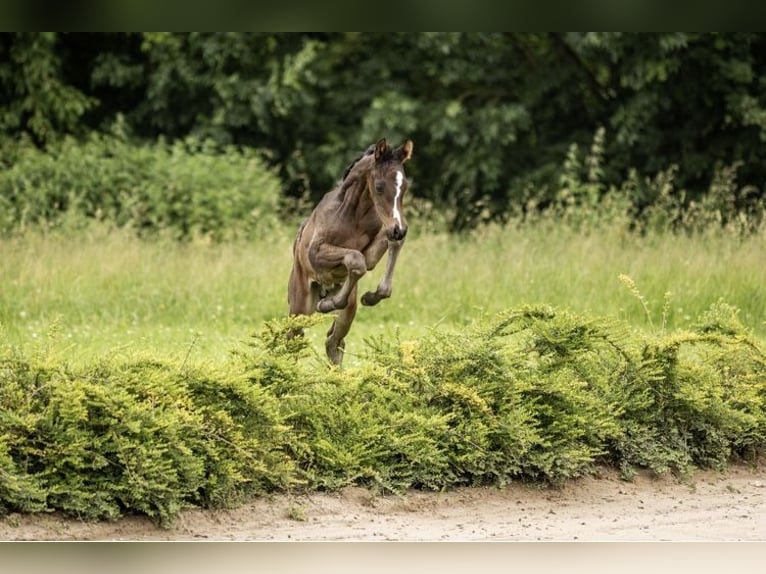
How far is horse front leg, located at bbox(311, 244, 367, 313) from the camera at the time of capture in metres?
6.77

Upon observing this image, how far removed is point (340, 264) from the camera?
694cm

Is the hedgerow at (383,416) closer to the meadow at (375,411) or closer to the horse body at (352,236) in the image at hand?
the meadow at (375,411)

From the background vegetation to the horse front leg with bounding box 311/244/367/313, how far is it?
1.16 ft

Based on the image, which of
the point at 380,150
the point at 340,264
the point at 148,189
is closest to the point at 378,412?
the point at 340,264

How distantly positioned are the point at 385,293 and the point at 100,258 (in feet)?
24.8

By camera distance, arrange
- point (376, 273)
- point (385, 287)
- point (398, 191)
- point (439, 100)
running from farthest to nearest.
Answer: point (439, 100), point (376, 273), point (385, 287), point (398, 191)

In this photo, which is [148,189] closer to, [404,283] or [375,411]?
[404,283]

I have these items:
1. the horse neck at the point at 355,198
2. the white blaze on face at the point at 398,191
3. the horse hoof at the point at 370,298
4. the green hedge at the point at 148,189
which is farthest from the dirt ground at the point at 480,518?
the green hedge at the point at 148,189

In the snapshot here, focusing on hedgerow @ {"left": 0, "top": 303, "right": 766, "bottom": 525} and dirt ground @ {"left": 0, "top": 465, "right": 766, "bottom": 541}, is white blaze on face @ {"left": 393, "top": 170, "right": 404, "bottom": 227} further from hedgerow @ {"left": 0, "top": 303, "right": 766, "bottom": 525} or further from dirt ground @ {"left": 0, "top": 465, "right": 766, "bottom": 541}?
dirt ground @ {"left": 0, "top": 465, "right": 766, "bottom": 541}

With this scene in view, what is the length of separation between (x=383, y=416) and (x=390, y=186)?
1169 millimetres

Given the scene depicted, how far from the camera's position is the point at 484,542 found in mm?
5016

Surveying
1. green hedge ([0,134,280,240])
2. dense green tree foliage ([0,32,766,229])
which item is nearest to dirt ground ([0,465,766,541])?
green hedge ([0,134,280,240])

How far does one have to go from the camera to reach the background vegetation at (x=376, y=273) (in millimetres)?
5754
